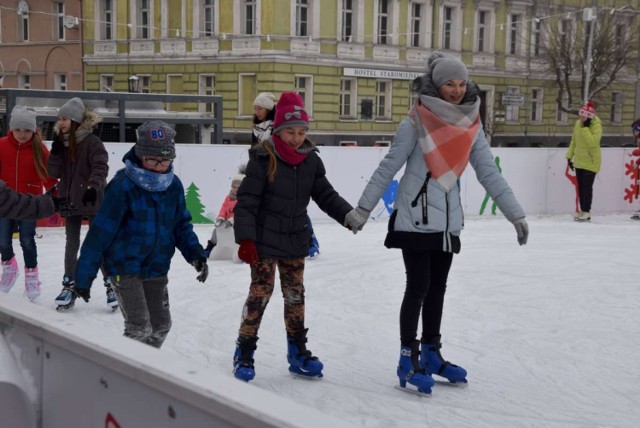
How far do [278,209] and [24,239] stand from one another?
319cm

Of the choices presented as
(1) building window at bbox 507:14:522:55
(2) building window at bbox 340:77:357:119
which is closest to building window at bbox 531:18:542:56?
(1) building window at bbox 507:14:522:55

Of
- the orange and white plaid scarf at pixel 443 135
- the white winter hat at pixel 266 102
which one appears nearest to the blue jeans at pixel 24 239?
the white winter hat at pixel 266 102

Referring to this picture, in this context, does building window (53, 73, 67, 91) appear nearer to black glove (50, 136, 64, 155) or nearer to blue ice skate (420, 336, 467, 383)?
black glove (50, 136, 64, 155)

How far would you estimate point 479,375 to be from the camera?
509cm

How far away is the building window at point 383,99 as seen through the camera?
3497 cm

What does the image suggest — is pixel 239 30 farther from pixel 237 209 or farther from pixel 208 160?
pixel 237 209

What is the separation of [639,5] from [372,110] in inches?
632

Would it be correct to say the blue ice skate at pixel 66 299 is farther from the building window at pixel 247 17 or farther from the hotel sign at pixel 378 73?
the hotel sign at pixel 378 73

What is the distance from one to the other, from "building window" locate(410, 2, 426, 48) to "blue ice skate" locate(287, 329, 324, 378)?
3197 cm

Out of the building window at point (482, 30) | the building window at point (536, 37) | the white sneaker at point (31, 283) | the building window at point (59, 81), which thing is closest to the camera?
the white sneaker at point (31, 283)

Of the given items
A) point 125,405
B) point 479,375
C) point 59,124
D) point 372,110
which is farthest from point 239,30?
point 125,405

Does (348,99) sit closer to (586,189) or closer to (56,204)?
(586,189)

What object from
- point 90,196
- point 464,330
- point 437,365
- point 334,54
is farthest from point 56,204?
point 334,54

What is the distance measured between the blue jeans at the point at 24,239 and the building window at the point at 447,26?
1241 inches
